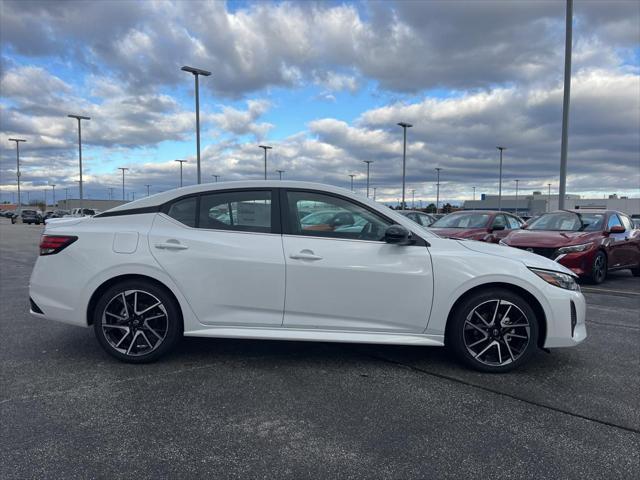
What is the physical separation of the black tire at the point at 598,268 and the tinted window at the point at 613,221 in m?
0.69

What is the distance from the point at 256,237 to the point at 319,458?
6.31ft

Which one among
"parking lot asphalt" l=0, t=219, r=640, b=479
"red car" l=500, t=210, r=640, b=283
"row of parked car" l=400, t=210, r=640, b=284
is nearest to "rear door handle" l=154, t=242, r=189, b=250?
"parking lot asphalt" l=0, t=219, r=640, b=479

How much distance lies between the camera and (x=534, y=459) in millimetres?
2627

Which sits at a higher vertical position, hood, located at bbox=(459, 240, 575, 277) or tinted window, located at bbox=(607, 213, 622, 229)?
tinted window, located at bbox=(607, 213, 622, 229)

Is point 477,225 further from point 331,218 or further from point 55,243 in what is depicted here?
point 55,243

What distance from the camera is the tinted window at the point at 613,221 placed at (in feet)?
30.9

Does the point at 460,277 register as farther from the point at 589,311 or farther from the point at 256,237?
the point at 589,311

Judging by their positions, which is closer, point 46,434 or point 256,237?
point 46,434

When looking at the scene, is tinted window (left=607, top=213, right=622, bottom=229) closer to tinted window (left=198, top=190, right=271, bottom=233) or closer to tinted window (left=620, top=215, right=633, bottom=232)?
tinted window (left=620, top=215, right=633, bottom=232)

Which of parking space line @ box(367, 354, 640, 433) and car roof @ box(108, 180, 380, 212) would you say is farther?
car roof @ box(108, 180, 380, 212)

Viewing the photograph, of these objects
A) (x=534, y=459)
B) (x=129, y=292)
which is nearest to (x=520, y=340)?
(x=534, y=459)

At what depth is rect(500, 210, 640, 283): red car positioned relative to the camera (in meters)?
8.54

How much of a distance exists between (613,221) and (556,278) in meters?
6.99

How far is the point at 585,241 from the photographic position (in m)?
8.65
